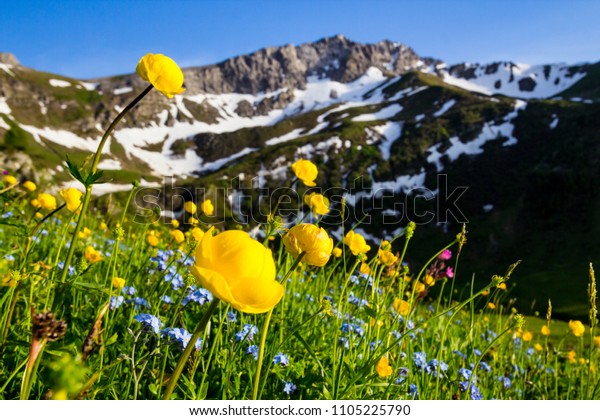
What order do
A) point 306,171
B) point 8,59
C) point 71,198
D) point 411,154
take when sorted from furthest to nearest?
point 8,59 → point 411,154 → point 306,171 → point 71,198

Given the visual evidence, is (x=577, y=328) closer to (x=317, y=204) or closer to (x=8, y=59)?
(x=317, y=204)

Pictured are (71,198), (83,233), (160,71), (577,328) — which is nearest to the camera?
(160,71)

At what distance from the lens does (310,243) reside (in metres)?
1.66

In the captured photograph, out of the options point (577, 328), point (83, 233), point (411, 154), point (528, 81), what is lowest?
point (411, 154)

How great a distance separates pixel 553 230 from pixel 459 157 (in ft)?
111

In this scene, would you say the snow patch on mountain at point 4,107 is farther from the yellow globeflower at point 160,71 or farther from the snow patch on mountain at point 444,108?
the yellow globeflower at point 160,71

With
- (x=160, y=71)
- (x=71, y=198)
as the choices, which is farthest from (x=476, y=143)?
(x=160, y=71)

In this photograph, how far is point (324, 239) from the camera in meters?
1.66

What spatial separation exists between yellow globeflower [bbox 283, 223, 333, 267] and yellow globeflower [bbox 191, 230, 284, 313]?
52 centimetres

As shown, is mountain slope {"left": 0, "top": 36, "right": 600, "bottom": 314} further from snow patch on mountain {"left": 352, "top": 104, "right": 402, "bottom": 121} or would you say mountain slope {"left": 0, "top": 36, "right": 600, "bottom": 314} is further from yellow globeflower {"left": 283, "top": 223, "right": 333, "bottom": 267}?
yellow globeflower {"left": 283, "top": 223, "right": 333, "bottom": 267}

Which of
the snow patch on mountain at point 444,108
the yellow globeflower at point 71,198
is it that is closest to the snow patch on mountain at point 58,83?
the snow patch on mountain at point 444,108

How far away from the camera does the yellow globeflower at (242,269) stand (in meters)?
1.11

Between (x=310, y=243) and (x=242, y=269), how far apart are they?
568 mm

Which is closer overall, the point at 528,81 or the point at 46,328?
the point at 46,328
